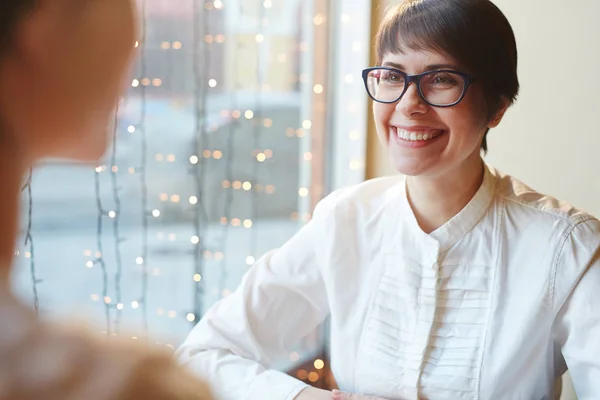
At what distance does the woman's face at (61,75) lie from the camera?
0.94 feet

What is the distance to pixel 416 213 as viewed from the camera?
4.91 feet

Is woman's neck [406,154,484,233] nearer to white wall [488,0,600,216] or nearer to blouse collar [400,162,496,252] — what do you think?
blouse collar [400,162,496,252]

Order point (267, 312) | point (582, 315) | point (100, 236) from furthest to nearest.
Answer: point (100, 236), point (267, 312), point (582, 315)

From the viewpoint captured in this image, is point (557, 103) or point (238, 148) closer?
point (557, 103)

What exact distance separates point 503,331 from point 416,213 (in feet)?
0.96

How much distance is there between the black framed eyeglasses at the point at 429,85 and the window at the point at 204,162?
2.01 ft

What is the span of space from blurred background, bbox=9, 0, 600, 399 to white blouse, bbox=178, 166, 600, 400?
23 centimetres

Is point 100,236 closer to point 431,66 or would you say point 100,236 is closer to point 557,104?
point 431,66

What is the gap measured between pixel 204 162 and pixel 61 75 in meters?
1.91

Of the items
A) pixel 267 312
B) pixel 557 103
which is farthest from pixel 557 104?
pixel 267 312

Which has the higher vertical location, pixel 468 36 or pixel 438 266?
pixel 468 36

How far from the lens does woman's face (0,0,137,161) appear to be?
285mm

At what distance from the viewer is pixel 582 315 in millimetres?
1287

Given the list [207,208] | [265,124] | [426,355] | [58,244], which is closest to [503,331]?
[426,355]
